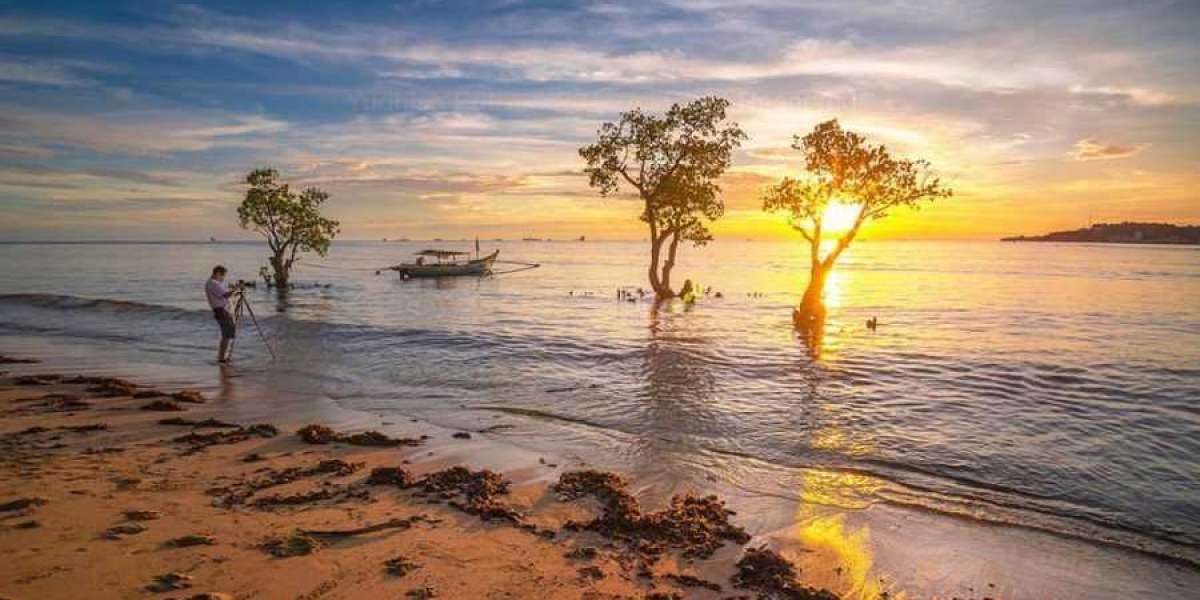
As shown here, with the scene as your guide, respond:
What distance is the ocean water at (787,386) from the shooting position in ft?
32.1

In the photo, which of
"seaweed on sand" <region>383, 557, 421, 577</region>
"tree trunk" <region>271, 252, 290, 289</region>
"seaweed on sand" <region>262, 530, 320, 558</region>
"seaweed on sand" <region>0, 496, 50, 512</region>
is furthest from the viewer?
"tree trunk" <region>271, 252, 290, 289</region>

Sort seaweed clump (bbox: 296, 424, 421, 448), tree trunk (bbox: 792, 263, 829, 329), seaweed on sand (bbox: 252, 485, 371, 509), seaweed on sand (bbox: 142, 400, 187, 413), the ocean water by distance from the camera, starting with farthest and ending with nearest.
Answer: tree trunk (bbox: 792, 263, 829, 329), seaweed on sand (bbox: 142, 400, 187, 413), seaweed clump (bbox: 296, 424, 421, 448), the ocean water, seaweed on sand (bbox: 252, 485, 371, 509)

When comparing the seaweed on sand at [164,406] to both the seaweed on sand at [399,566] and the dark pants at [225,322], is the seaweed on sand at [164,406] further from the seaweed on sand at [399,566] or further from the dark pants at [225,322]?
the seaweed on sand at [399,566]

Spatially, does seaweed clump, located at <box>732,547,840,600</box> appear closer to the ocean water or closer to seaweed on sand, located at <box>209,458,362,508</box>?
the ocean water

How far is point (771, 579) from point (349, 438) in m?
7.33

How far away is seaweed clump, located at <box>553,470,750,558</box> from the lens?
6.86 meters

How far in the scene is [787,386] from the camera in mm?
17375

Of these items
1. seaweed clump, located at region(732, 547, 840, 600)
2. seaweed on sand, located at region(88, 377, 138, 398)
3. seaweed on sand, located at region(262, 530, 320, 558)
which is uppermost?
seaweed on sand, located at region(88, 377, 138, 398)

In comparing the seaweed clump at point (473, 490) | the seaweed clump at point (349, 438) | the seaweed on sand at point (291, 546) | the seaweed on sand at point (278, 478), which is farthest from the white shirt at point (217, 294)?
the seaweed on sand at point (291, 546)

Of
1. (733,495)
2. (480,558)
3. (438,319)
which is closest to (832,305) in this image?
(438,319)

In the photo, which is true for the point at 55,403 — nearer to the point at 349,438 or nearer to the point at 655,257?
the point at 349,438

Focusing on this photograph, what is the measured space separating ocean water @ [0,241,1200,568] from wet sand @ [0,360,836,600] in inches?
89.5

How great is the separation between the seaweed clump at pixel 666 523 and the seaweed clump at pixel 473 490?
0.80 meters

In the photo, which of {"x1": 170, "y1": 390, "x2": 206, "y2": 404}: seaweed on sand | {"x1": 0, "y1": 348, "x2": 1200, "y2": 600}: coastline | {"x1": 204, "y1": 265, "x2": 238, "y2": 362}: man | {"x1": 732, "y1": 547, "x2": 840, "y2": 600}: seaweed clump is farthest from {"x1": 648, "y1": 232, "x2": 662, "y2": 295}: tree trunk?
{"x1": 732, "y1": 547, "x2": 840, "y2": 600}: seaweed clump
